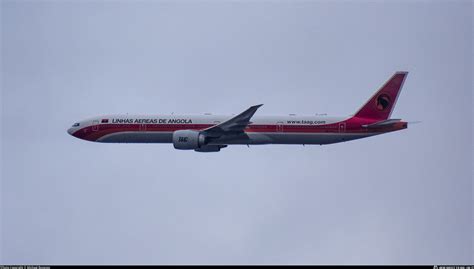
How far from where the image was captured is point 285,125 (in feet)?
200

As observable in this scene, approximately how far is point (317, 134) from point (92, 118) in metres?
23.3

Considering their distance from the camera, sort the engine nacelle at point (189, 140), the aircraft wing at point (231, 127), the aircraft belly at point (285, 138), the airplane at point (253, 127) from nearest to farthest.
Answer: the engine nacelle at point (189, 140) < the aircraft wing at point (231, 127) < the airplane at point (253, 127) < the aircraft belly at point (285, 138)

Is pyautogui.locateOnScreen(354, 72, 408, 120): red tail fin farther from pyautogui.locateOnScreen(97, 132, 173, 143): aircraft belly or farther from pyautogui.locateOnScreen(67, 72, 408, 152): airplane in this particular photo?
pyautogui.locateOnScreen(97, 132, 173, 143): aircraft belly

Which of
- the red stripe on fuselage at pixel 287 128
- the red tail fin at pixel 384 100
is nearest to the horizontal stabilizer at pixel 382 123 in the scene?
the red stripe on fuselage at pixel 287 128

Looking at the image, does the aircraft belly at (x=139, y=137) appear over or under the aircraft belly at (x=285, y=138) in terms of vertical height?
over

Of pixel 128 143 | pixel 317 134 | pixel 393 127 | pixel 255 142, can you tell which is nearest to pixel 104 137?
pixel 128 143

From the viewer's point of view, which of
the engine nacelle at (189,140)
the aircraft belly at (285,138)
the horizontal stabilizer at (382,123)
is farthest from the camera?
the aircraft belly at (285,138)

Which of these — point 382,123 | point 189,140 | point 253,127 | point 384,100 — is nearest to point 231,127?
point 253,127

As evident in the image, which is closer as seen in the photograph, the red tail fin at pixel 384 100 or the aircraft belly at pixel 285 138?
the aircraft belly at pixel 285 138

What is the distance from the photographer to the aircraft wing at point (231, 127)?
59469 mm

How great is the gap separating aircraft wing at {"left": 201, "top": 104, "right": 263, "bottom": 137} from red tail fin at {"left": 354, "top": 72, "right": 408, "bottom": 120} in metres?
11.3

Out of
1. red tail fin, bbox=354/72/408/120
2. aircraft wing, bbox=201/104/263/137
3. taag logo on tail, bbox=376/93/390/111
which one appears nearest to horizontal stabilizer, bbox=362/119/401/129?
red tail fin, bbox=354/72/408/120

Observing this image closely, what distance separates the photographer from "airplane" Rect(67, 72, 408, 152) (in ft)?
196

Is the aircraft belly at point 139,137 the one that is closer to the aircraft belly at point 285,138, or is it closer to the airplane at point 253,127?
the airplane at point 253,127
